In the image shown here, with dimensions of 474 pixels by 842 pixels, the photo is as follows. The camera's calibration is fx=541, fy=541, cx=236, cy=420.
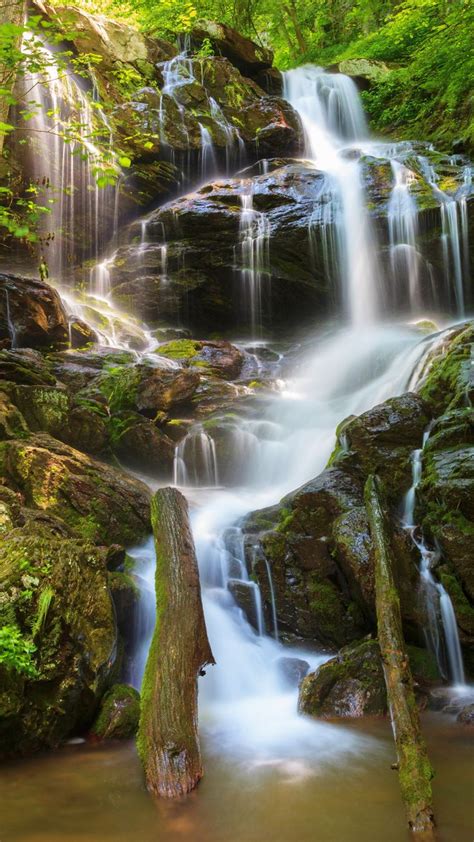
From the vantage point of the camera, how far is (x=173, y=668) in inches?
140

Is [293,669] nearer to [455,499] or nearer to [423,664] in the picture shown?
[423,664]

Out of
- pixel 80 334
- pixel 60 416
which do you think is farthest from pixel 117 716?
pixel 80 334

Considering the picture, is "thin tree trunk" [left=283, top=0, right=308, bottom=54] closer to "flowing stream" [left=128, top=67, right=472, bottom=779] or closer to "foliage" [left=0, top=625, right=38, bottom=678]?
"flowing stream" [left=128, top=67, right=472, bottom=779]

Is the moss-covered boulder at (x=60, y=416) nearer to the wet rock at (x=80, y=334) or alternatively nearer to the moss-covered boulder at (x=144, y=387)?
the moss-covered boulder at (x=144, y=387)

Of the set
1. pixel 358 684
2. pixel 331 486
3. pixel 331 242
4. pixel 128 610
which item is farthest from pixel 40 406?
pixel 331 242

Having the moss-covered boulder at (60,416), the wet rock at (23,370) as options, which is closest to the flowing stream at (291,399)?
the moss-covered boulder at (60,416)

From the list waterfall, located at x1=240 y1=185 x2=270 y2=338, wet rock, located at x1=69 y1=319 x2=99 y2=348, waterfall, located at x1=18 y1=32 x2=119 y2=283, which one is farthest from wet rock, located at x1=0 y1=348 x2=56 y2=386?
waterfall, located at x1=240 y1=185 x2=270 y2=338

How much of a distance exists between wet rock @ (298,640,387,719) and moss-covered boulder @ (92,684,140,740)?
1550 mm

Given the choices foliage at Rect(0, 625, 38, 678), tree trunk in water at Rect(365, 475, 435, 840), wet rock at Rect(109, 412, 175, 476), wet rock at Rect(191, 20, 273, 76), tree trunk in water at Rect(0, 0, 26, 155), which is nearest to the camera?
tree trunk in water at Rect(365, 475, 435, 840)

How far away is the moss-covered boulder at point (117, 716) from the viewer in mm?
4293

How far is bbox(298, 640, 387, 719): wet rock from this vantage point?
4.87 meters

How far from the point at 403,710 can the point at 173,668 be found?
1451mm

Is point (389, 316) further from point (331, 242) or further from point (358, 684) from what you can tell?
point (358, 684)

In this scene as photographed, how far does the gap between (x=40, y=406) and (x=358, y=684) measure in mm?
6087
